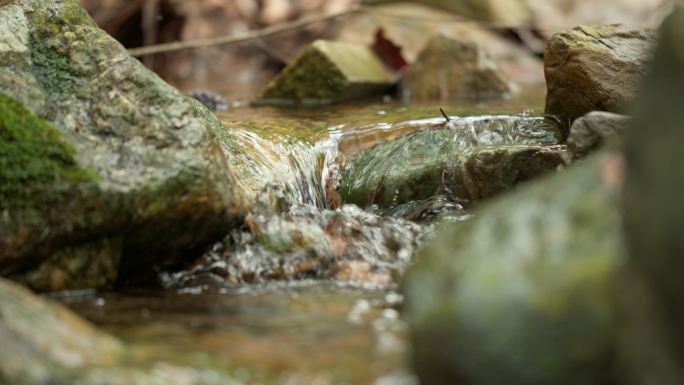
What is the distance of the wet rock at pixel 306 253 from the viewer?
4578 mm

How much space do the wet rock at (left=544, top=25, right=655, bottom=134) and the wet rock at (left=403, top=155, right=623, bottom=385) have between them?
3.03 meters

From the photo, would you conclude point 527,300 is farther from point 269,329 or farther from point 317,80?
point 317,80

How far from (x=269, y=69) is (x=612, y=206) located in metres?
11.9

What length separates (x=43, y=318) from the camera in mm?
3164

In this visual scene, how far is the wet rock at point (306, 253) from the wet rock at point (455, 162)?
0.98 metres

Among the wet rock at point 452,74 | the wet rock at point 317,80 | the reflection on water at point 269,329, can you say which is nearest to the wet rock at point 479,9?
the wet rock at point 452,74

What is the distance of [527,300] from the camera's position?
2797 mm

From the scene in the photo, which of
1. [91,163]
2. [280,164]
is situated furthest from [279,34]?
[91,163]

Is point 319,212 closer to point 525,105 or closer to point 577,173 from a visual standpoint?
point 577,173

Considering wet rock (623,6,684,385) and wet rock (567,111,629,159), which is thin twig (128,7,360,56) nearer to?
wet rock (567,111,629,159)

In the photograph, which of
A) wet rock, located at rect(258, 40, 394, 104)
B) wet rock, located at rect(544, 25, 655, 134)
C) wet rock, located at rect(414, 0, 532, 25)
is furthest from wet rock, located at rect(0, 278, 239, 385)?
wet rock, located at rect(414, 0, 532, 25)

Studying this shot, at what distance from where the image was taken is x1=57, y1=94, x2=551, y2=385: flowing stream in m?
3.20

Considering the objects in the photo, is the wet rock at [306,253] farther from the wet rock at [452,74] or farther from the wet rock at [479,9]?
the wet rock at [479,9]

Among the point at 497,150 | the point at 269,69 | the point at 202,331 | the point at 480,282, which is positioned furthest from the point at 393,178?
the point at 269,69
